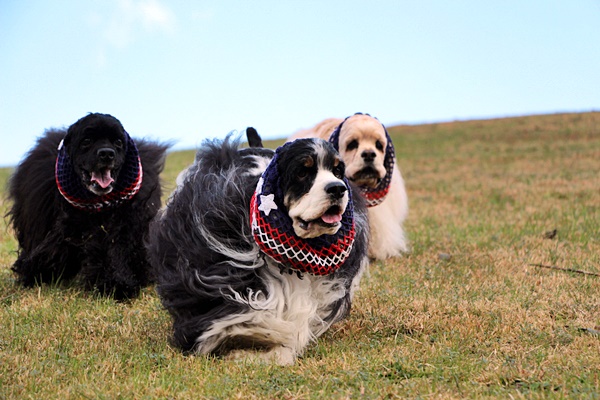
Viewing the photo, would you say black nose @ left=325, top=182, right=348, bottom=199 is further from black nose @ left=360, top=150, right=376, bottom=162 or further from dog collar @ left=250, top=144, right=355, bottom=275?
black nose @ left=360, top=150, right=376, bottom=162

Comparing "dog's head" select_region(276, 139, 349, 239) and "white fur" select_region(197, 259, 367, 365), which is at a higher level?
"dog's head" select_region(276, 139, 349, 239)

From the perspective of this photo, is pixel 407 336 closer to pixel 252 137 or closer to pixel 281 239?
pixel 281 239

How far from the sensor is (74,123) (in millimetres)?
5543

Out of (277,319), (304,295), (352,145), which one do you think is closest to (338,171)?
(304,295)

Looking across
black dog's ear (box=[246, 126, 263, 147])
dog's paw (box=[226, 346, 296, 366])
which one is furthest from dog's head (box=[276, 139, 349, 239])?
black dog's ear (box=[246, 126, 263, 147])

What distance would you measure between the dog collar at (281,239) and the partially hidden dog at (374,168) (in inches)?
120

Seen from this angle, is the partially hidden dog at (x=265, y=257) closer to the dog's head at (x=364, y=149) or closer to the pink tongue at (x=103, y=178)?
the pink tongue at (x=103, y=178)

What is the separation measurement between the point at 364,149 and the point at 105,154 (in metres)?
2.68

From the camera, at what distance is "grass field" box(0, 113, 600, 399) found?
136 inches

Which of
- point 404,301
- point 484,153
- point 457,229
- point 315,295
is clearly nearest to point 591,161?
point 484,153

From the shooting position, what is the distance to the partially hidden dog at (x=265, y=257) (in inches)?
147

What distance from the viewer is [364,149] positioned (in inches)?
276

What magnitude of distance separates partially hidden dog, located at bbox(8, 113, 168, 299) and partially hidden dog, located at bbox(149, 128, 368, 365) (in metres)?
1.34

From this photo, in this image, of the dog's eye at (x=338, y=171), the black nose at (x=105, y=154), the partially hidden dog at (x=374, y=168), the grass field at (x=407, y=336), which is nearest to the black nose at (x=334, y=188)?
the dog's eye at (x=338, y=171)
